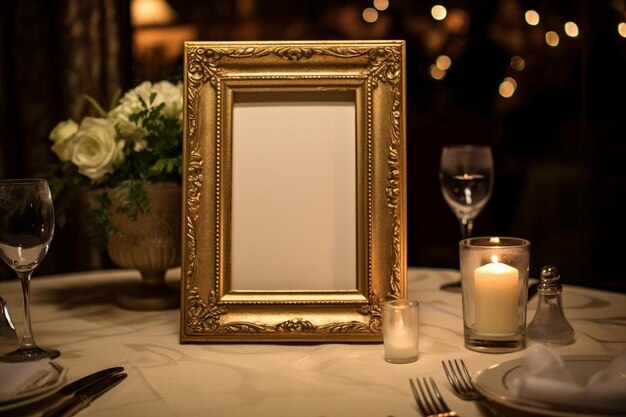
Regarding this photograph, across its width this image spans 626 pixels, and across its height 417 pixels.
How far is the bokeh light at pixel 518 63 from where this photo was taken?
413cm

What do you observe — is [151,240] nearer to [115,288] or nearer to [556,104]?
[115,288]

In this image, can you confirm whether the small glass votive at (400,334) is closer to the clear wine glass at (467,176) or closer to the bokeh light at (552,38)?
the clear wine glass at (467,176)

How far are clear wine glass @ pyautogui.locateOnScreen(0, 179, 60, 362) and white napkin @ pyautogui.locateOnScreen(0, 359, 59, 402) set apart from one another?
15 cm

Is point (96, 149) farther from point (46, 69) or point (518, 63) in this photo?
point (518, 63)

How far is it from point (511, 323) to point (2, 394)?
0.63 m

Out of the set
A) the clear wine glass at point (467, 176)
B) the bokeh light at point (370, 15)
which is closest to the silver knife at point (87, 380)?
the clear wine glass at point (467, 176)

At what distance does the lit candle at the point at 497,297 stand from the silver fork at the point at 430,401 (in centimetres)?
18

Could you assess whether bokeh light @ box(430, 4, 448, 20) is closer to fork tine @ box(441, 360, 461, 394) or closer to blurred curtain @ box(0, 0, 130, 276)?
blurred curtain @ box(0, 0, 130, 276)

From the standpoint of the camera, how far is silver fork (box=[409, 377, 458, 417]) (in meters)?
0.75

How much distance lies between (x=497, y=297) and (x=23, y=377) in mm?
591

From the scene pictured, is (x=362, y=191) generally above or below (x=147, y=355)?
above

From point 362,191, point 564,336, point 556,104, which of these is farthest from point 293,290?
point 556,104

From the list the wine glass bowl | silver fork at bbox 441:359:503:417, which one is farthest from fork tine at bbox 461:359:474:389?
the wine glass bowl

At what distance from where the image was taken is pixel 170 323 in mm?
1192
